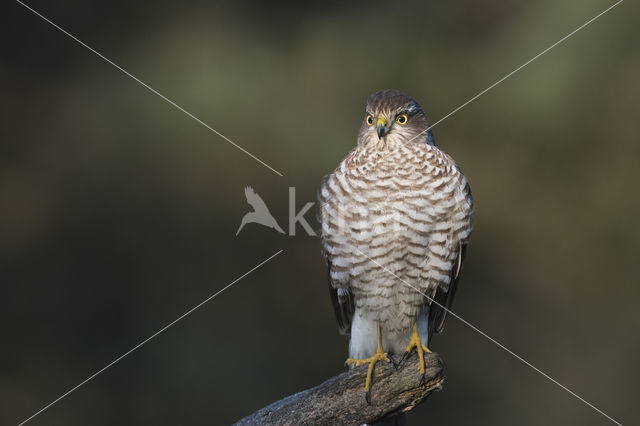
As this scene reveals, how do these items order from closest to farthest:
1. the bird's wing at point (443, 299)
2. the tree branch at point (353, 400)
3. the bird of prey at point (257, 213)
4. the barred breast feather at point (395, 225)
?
1. the tree branch at point (353, 400)
2. the barred breast feather at point (395, 225)
3. the bird's wing at point (443, 299)
4. the bird of prey at point (257, 213)

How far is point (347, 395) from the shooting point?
11.3ft

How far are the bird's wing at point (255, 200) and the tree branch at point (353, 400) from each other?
3.81m

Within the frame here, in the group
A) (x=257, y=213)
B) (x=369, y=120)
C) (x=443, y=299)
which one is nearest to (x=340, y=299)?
(x=443, y=299)

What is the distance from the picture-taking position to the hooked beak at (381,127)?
142 inches

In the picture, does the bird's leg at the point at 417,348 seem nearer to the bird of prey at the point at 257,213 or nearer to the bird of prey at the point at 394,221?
the bird of prey at the point at 394,221

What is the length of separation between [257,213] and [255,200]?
131 mm

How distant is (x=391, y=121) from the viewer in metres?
3.70

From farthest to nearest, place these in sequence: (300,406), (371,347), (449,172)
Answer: (371,347) → (449,172) → (300,406)

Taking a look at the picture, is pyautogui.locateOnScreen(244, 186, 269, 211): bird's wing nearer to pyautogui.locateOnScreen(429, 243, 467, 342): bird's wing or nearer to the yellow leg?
pyautogui.locateOnScreen(429, 243, 467, 342): bird's wing

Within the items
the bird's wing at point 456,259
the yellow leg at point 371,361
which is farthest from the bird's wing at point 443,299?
the yellow leg at point 371,361

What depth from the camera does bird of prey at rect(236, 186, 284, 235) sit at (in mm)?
7108

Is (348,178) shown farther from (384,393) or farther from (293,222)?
(293,222)

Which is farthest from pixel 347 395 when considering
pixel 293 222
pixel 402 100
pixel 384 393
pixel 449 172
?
pixel 293 222

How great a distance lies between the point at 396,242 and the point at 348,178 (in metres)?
0.41
